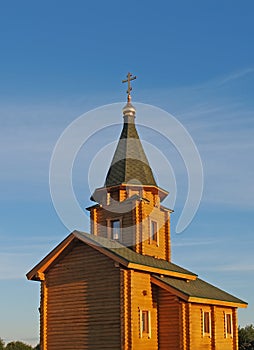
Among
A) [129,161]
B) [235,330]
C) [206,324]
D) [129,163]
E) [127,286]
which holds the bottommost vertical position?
[235,330]

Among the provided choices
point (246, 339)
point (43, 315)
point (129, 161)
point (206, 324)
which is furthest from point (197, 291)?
point (246, 339)

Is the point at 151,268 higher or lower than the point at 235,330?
higher

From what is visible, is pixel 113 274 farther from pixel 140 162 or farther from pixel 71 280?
pixel 140 162

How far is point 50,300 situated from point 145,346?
5.40 metres

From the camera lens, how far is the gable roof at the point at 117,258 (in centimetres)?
2766

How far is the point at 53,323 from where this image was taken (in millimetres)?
29906

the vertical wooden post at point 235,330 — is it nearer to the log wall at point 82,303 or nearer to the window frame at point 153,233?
the window frame at point 153,233

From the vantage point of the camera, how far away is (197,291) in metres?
30.1

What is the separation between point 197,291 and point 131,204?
5444 mm

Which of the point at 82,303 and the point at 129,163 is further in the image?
the point at 129,163

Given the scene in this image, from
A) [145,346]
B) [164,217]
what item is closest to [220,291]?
[164,217]

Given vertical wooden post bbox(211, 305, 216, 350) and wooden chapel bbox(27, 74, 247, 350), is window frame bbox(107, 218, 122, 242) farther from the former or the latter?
vertical wooden post bbox(211, 305, 216, 350)

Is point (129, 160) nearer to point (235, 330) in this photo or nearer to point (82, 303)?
point (82, 303)

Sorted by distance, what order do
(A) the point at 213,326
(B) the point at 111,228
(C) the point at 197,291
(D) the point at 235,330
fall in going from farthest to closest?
(D) the point at 235,330 → (B) the point at 111,228 → (A) the point at 213,326 → (C) the point at 197,291
